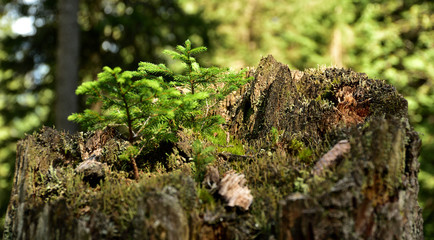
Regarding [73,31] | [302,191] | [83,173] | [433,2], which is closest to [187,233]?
[302,191]

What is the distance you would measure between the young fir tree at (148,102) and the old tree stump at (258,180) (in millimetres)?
281

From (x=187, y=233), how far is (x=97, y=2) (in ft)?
37.5

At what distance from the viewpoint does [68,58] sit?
1023 centimetres

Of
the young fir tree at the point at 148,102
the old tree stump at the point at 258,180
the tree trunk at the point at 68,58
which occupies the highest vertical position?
the tree trunk at the point at 68,58

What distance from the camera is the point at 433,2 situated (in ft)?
43.8

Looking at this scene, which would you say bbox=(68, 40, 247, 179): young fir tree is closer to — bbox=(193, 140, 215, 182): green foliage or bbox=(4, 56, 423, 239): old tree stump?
bbox=(4, 56, 423, 239): old tree stump

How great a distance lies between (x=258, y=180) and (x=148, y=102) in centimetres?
144

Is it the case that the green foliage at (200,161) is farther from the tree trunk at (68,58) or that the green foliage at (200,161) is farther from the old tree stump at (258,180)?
the tree trunk at (68,58)

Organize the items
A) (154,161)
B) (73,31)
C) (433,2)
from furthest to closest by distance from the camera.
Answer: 1. (433,2)
2. (73,31)
3. (154,161)

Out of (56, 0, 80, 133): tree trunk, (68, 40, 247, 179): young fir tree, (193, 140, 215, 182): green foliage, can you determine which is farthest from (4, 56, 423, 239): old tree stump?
(56, 0, 80, 133): tree trunk

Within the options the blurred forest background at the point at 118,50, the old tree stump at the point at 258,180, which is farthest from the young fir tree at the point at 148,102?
the blurred forest background at the point at 118,50

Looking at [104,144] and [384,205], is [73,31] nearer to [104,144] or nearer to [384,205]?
[104,144]

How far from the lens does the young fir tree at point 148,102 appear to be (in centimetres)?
327

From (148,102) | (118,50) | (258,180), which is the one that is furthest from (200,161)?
(118,50)
